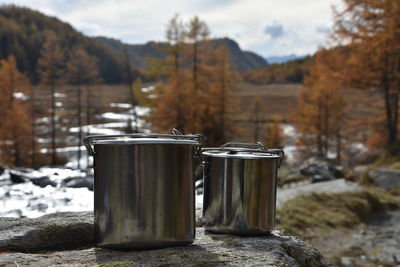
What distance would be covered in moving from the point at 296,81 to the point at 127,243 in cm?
13358

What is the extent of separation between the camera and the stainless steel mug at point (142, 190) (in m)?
1.63

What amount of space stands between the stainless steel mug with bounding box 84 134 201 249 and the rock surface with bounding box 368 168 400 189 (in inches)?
446

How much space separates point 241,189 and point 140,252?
530 millimetres

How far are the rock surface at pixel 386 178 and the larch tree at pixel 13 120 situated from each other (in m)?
22.7

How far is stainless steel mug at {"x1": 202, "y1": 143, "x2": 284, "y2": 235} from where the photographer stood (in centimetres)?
193

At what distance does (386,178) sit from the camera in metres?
12.2

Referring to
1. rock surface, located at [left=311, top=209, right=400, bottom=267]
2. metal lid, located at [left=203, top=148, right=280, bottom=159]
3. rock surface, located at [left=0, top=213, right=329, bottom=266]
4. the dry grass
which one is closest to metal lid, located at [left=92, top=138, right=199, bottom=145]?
metal lid, located at [left=203, top=148, right=280, bottom=159]

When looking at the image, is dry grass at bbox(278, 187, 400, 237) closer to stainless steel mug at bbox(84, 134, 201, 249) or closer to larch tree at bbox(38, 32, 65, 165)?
stainless steel mug at bbox(84, 134, 201, 249)

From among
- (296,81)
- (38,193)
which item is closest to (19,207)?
(38,193)

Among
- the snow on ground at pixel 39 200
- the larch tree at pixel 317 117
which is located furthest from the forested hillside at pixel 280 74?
the snow on ground at pixel 39 200

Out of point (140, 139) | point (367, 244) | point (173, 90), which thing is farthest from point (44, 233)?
point (173, 90)

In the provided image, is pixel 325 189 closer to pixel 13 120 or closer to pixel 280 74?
pixel 13 120

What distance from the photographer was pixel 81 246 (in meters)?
1.93

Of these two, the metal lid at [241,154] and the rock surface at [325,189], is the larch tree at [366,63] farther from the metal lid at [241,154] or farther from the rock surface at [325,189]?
the metal lid at [241,154]
